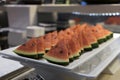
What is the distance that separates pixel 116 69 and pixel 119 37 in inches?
8.1

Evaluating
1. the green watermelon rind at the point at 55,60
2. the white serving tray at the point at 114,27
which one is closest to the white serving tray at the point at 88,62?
the green watermelon rind at the point at 55,60

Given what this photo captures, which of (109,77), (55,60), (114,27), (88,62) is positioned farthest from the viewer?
(114,27)

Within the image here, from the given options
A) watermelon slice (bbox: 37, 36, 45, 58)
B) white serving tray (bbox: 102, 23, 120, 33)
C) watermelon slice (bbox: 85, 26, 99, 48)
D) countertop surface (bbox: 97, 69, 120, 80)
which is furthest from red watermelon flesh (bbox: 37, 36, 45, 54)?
white serving tray (bbox: 102, 23, 120, 33)

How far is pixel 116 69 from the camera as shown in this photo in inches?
37.9

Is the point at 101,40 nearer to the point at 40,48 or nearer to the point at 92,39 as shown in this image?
the point at 92,39

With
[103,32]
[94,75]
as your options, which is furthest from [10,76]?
[103,32]

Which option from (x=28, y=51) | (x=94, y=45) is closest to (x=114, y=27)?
(x=94, y=45)

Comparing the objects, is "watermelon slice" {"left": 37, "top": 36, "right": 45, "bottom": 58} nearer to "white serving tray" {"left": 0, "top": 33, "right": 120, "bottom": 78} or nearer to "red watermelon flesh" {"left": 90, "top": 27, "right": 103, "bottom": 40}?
Result: "white serving tray" {"left": 0, "top": 33, "right": 120, "bottom": 78}

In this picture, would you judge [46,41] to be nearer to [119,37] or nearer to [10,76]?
[10,76]

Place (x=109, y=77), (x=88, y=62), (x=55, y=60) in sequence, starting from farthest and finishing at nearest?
1. (x=109, y=77)
2. (x=88, y=62)
3. (x=55, y=60)

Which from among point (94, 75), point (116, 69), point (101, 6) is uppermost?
point (101, 6)

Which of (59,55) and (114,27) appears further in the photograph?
(114,27)

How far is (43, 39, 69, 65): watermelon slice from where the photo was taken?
0.63 meters

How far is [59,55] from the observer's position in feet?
2.22
